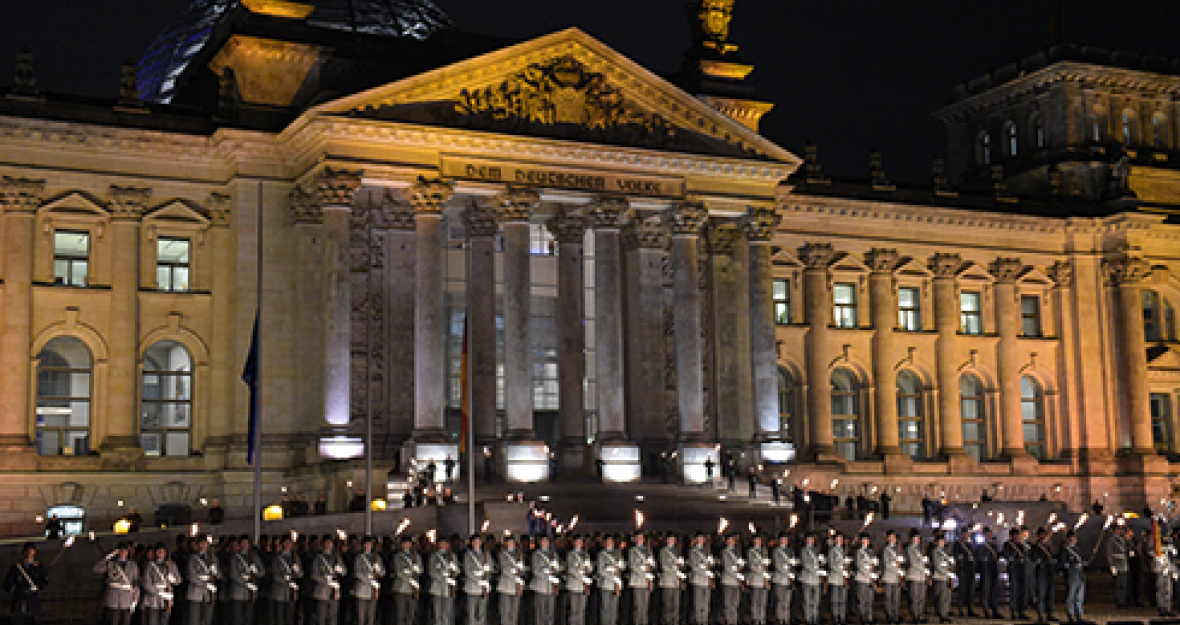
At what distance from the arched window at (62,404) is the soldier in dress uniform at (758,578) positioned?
25.8 m

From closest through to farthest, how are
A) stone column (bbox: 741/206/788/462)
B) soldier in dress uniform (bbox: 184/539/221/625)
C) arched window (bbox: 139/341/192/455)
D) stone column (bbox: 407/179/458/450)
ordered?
1. soldier in dress uniform (bbox: 184/539/221/625)
2. stone column (bbox: 407/179/458/450)
3. arched window (bbox: 139/341/192/455)
4. stone column (bbox: 741/206/788/462)

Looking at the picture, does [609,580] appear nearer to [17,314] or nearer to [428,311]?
[428,311]

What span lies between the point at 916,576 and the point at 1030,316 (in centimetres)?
3685

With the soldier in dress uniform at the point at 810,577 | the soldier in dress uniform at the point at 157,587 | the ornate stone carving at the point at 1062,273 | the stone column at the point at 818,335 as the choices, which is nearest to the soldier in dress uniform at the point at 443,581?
the soldier in dress uniform at the point at 157,587

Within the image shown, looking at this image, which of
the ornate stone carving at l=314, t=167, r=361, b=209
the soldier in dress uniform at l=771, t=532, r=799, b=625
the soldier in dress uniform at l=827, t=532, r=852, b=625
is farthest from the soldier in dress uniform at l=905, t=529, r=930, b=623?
the ornate stone carving at l=314, t=167, r=361, b=209

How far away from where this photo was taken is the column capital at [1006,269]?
64812 millimetres

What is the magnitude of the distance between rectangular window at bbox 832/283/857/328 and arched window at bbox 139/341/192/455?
2662 centimetres

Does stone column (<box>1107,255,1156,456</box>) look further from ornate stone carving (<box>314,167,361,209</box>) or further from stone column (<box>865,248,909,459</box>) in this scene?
ornate stone carving (<box>314,167,361,209</box>)

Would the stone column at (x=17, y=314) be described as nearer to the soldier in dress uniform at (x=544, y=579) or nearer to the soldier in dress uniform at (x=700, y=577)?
the soldier in dress uniform at (x=544, y=579)

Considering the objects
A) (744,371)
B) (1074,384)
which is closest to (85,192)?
(744,371)

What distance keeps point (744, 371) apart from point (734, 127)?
9033 millimetres

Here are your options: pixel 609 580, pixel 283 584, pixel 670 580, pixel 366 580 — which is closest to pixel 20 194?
pixel 283 584

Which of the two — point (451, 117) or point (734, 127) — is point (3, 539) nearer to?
point (451, 117)

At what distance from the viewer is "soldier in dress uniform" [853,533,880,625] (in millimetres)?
31281
